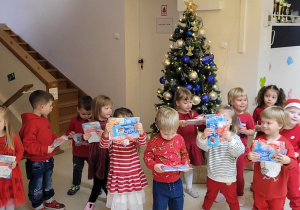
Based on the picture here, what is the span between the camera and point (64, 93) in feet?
20.1

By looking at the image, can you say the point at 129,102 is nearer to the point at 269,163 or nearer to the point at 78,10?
the point at 78,10

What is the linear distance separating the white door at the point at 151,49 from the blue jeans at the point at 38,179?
282 cm

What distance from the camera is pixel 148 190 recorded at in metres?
3.71

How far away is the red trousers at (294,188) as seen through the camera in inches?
113

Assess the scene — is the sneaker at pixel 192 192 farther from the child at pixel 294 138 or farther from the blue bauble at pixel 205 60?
the blue bauble at pixel 205 60

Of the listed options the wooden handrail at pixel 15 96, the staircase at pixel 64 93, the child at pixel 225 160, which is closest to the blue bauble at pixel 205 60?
the child at pixel 225 160

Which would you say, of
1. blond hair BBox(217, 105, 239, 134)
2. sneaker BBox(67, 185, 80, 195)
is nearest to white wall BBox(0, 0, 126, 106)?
sneaker BBox(67, 185, 80, 195)

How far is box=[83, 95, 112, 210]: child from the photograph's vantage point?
301 centimetres

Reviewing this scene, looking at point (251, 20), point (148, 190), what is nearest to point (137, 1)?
point (251, 20)

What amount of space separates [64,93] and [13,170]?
3.50m

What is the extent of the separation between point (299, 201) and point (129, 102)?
11.3ft

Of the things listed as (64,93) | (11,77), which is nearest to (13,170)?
(11,77)

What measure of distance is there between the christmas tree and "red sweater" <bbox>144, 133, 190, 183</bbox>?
129 cm

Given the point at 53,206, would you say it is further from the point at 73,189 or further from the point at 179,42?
the point at 179,42
